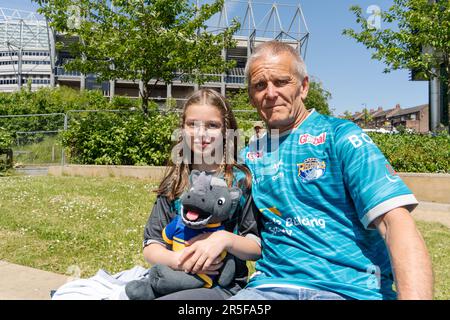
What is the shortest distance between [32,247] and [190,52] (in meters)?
9.92

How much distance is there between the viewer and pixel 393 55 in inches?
531

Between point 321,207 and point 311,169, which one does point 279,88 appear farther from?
point 321,207

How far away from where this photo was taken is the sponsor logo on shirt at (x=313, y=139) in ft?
6.57

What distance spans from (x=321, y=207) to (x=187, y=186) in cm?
80

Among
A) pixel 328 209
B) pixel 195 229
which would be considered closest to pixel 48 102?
pixel 195 229

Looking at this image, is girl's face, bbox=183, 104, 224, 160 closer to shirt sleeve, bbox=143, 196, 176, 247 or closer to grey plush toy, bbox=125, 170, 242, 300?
grey plush toy, bbox=125, 170, 242, 300

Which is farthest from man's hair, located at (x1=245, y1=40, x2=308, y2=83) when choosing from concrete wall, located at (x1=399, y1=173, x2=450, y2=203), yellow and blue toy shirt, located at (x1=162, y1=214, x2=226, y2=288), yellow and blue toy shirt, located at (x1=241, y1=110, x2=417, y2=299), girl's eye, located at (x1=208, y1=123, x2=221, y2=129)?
concrete wall, located at (x1=399, y1=173, x2=450, y2=203)

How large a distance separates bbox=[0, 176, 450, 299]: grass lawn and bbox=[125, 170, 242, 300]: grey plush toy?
4.99ft

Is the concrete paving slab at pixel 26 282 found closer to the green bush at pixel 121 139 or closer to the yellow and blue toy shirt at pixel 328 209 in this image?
the yellow and blue toy shirt at pixel 328 209

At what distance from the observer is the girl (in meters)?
1.99

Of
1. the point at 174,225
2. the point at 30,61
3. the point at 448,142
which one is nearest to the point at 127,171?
the point at 448,142

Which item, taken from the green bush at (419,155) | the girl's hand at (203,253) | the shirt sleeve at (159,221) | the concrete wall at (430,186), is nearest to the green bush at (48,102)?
the green bush at (419,155)

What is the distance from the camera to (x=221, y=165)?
2.38 m
